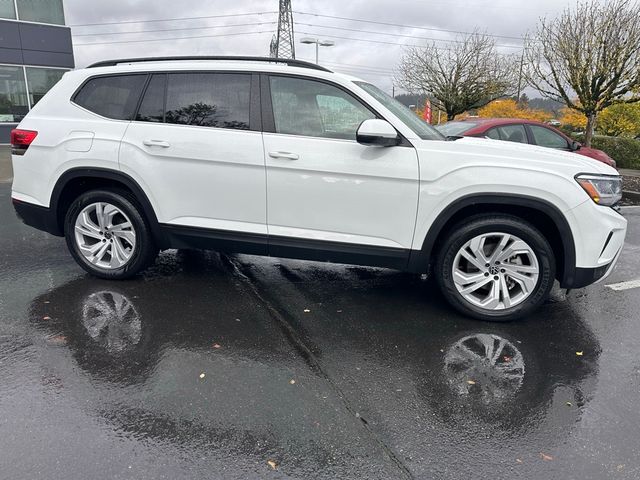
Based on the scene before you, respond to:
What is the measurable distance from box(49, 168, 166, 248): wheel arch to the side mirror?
195 centimetres

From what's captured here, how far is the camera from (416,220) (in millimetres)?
3811

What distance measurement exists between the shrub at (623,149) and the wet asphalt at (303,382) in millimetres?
13461

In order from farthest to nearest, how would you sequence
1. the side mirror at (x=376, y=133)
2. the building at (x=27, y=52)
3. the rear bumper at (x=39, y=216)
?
the building at (x=27, y=52), the rear bumper at (x=39, y=216), the side mirror at (x=376, y=133)

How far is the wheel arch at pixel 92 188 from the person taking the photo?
14.0 feet

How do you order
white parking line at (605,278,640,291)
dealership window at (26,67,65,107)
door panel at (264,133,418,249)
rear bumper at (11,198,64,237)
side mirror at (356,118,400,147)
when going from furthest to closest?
1. dealership window at (26,67,65,107)
2. white parking line at (605,278,640,291)
3. rear bumper at (11,198,64,237)
4. door panel at (264,133,418,249)
5. side mirror at (356,118,400,147)

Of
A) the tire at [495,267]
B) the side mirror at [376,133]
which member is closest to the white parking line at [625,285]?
the tire at [495,267]

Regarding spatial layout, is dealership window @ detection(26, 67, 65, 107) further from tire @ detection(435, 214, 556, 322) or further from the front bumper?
the front bumper

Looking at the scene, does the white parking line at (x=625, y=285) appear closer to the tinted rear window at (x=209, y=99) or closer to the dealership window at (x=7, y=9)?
the tinted rear window at (x=209, y=99)

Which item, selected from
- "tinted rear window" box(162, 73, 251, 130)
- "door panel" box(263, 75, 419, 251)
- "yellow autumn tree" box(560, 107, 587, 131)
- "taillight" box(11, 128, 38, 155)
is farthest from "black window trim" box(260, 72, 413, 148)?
"yellow autumn tree" box(560, 107, 587, 131)

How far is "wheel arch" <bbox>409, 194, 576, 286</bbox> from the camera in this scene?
3650 mm

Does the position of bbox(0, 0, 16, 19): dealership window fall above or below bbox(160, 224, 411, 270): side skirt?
above

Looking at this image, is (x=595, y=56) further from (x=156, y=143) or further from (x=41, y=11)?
(x=41, y=11)

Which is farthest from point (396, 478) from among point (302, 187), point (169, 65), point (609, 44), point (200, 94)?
point (609, 44)

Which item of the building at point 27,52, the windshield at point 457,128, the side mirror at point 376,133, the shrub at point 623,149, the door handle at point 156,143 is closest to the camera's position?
the side mirror at point 376,133
